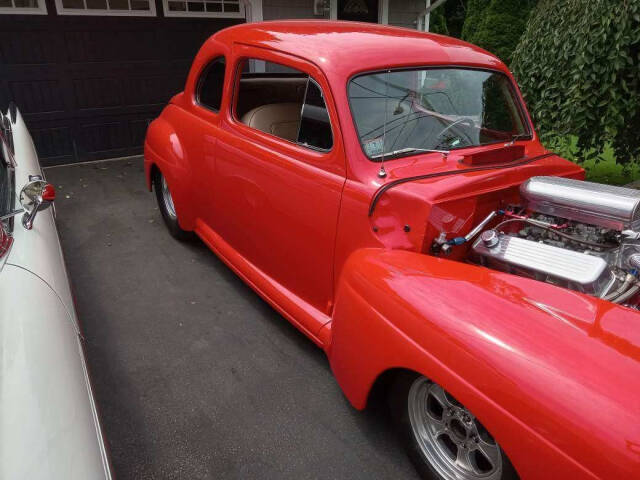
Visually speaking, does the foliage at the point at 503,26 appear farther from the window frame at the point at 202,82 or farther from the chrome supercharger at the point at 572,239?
the chrome supercharger at the point at 572,239

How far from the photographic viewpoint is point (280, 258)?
2.96 m

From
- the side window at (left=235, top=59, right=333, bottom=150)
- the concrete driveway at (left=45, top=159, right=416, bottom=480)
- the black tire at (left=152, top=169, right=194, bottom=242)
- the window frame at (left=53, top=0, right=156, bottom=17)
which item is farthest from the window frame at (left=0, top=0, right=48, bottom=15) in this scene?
the side window at (left=235, top=59, right=333, bottom=150)

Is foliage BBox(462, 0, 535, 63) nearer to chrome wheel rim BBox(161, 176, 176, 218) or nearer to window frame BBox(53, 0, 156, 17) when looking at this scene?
window frame BBox(53, 0, 156, 17)

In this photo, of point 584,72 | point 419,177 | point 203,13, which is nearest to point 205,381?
point 419,177

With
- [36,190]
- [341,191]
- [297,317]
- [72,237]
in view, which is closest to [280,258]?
[297,317]

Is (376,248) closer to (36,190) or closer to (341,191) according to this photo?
(341,191)

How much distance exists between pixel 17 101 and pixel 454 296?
22.2 feet

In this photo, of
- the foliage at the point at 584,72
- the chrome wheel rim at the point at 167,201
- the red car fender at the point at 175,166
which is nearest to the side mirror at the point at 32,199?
the red car fender at the point at 175,166

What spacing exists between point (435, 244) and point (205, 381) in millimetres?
1564

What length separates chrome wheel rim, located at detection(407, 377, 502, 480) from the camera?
74.7 inches

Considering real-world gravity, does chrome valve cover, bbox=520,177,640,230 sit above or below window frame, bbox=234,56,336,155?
below

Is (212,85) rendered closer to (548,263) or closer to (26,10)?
(548,263)

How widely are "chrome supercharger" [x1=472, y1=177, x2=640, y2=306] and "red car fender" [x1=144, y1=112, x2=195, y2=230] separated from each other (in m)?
2.48

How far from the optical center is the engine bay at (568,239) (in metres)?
1.92
